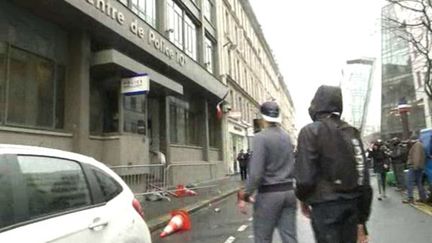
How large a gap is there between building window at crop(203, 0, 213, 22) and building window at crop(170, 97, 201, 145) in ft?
21.8

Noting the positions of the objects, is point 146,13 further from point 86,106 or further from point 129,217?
point 129,217

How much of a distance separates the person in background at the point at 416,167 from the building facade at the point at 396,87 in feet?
133

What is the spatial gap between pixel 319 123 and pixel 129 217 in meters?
1.82

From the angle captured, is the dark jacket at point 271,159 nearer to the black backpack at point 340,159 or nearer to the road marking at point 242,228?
the black backpack at point 340,159

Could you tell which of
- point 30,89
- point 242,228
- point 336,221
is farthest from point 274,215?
point 30,89

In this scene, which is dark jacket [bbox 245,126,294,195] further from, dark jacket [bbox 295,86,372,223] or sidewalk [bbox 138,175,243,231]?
sidewalk [bbox 138,175,243,231]

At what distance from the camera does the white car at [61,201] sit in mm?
3230

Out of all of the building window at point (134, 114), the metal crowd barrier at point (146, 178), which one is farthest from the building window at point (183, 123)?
the building window at point (134, 114)

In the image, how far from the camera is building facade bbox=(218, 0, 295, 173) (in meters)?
37.7

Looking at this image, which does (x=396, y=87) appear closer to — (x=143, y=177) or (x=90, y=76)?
(x=143, y=177)

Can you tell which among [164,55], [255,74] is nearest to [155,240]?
[164,55]

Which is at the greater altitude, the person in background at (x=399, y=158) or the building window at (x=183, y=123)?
the building window at (x=183, y=123)

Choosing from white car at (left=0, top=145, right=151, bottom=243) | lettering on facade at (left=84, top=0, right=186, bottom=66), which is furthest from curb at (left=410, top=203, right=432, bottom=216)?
lettering on facade at (left=84, top=0, right=186, bottom=66)

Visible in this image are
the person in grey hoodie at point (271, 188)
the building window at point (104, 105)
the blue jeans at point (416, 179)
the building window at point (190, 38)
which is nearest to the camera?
the person in grey hoodie at point (271, 188)
